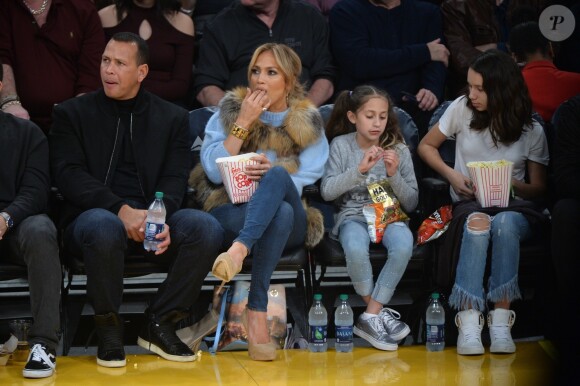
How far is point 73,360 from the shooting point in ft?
12.4

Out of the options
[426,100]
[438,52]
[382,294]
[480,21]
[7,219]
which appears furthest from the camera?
[480,21]

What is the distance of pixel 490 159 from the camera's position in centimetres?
450

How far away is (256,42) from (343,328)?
2.00 m

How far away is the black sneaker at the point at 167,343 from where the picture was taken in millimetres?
3814

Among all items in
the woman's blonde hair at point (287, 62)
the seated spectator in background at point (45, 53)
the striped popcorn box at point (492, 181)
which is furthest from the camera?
the seated spectator in background at point (45, 53)

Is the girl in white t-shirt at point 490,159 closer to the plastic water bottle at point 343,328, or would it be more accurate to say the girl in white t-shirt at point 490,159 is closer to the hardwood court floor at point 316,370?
the hardwood court floor at point 316,370

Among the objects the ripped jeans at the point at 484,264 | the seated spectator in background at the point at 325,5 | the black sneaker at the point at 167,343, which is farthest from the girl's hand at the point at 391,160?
the seated spectator in background at the point at 325,5

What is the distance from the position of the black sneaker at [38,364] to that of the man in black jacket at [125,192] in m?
0.26

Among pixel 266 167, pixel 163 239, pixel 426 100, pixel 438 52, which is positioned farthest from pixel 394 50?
pixel 163 239

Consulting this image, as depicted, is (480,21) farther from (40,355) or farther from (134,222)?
(40,355)

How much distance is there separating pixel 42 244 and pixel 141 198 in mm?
639

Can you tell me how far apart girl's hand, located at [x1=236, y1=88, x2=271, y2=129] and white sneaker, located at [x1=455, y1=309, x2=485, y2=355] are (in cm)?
138

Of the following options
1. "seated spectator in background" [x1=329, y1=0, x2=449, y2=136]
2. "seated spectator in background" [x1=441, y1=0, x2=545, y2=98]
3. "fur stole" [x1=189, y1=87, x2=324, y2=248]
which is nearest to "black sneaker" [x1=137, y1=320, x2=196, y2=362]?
"fur stole" [x1=189, y1=87, x2=324, y2=248]

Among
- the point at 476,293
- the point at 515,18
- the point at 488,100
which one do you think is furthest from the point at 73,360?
the point at 515,18
